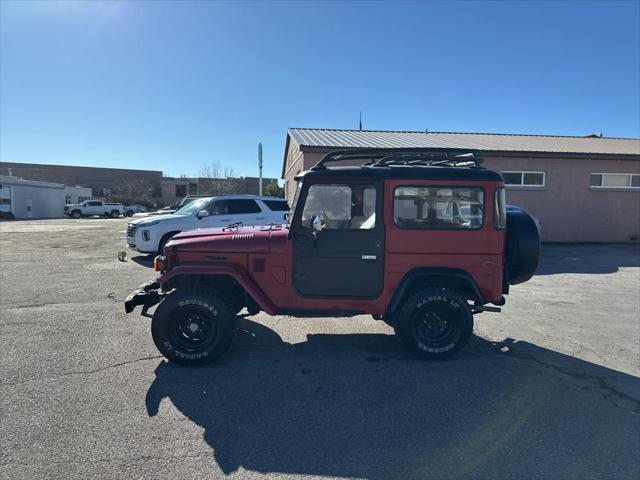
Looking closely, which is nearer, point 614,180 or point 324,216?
point 324,216

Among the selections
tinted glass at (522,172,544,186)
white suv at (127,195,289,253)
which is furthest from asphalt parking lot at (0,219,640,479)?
tinted glass at (522,172,544,186)

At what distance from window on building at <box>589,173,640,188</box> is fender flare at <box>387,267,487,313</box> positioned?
1478 centimetres

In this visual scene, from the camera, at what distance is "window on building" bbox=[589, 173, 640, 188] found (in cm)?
1576

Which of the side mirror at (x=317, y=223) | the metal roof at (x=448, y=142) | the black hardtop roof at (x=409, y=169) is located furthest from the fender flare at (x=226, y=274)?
the metal roof at (x=448, y=142)

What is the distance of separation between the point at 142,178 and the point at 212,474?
2926 inches

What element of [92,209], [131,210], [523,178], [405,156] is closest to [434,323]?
[405,156]

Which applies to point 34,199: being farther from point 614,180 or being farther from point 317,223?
point 614,180

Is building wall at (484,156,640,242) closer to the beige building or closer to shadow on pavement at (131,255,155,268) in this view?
the beige building

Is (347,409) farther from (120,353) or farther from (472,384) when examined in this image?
→ (120,353)

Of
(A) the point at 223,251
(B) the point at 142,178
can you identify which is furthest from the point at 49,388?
(B) the point at 142,178

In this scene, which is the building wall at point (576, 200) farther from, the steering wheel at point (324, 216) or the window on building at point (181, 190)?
the window on building at point (181, 190)

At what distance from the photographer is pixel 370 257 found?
14.3ft

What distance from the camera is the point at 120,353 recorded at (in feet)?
14.8

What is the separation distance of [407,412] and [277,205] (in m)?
9.00
